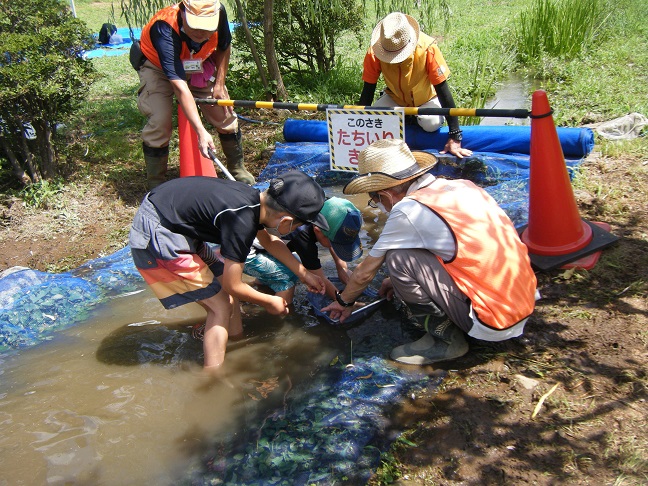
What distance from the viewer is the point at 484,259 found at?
254 centimetres

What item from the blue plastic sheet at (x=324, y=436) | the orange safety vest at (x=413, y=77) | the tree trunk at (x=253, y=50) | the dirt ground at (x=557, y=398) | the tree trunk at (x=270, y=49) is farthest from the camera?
the tree trunk at (x=253, y=50)

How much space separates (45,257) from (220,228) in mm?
2338

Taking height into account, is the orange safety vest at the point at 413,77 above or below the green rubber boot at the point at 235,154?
above

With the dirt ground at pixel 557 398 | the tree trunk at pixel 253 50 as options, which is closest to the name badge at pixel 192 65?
the tree trunk at pixel 253 50

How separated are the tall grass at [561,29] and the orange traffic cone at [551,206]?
529 centimetres

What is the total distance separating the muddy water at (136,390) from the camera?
252 centimetres

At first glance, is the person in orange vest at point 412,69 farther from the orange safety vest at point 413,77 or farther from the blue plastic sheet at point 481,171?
the blue plastic sheet at point 481,171

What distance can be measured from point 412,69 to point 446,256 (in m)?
2.46

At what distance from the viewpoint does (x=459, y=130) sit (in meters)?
4.62

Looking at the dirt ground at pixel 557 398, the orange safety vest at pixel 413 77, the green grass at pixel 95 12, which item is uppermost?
the green grass at pixel 95 12

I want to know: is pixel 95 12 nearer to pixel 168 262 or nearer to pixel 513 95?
pixel 513 95

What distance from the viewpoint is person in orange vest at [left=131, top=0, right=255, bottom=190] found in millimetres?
4363

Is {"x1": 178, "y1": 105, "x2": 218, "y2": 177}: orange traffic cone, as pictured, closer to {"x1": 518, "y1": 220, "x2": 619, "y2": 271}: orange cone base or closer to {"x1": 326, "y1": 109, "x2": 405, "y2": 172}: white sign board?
{"x1": 326, "y1": 109, "x2": 405, "y2": 172}: white sign board

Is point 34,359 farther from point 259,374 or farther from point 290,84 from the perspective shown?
point 290,84
